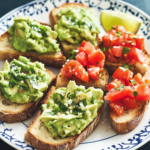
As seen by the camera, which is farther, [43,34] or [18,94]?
[43,34]

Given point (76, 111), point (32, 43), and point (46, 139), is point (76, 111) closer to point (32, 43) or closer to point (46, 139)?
point (46, 139)

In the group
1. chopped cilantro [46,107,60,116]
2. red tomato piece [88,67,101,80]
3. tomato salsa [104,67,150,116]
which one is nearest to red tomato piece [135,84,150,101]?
tomato salsa [104,67,150,116]

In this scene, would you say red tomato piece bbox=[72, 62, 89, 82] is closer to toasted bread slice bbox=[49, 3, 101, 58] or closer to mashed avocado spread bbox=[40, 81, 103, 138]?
mashed avocado spread bbox=[40, 81, 103, 138]

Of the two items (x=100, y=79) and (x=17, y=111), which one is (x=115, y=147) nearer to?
(x=100, y=79)

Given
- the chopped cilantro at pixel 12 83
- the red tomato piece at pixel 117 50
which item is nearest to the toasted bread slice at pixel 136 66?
the red tomato piece at pixel 117 50

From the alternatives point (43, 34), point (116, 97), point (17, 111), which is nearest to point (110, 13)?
point (43, 34)

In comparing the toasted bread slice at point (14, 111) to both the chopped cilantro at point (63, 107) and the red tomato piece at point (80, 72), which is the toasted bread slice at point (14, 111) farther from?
the red tomato piece at point (80, 72)
